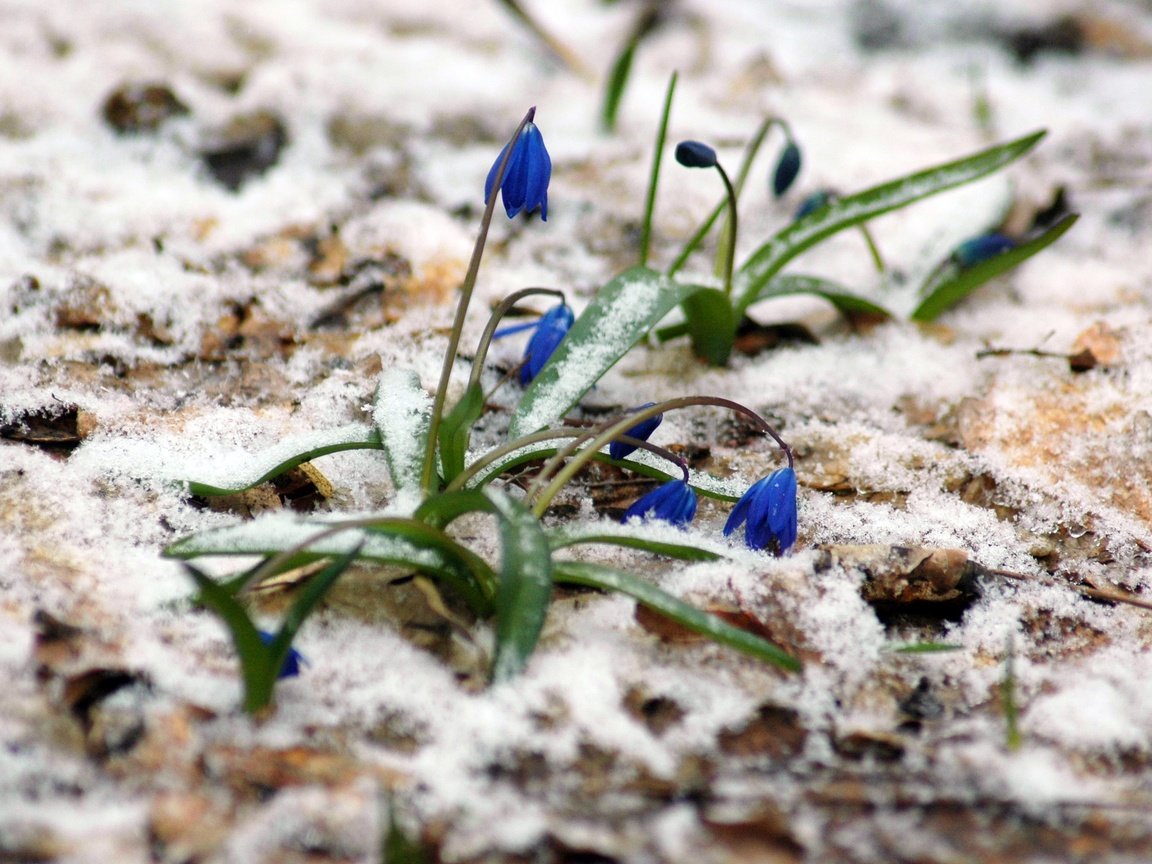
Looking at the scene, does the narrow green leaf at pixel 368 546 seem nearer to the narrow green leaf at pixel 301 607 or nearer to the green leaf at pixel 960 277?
the narrow green leaf at pixel 301 607

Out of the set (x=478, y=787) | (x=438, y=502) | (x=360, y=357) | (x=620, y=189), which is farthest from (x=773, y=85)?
(x=478, y=787)

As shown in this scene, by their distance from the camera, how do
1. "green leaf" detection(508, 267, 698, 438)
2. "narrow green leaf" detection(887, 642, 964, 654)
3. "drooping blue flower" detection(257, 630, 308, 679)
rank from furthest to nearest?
"green leaf" detection(508, 267, 698, 438) → "narrow green leaf" detection(887, 642, 964, 654) → "drooping blue flower" detection(257, 630, 308, 679)

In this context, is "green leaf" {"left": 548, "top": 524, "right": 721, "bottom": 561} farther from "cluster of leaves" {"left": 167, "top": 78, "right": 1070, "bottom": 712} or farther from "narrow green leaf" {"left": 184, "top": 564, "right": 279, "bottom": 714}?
"narrow green leaf" {"left": 184, "top": 564, "right": 279, "bottom": 714}

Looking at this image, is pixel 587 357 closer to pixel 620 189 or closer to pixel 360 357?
pixel 360 357

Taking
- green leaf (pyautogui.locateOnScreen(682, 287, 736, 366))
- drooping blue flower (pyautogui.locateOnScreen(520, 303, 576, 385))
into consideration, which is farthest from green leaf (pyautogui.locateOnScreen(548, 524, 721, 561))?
green leaf (pyautogui.locateOnScreen(682, 287, 736, 366))

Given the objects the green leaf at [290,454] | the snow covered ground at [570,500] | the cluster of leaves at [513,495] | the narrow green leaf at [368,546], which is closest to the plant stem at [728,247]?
the cluster of leaves at [513,495]

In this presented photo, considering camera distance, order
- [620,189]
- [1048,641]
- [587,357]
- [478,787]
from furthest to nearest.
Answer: [620,189] < [587,357] < [1048,641] < [478,787]

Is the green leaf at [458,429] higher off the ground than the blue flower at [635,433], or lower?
lower

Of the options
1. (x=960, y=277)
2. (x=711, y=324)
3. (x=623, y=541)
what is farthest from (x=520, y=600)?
(x=960, y=277)
